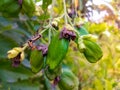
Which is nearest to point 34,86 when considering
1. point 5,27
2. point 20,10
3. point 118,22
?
point 5,27

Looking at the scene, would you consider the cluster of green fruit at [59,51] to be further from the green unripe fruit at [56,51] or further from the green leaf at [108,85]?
the green leaf at [108,85]

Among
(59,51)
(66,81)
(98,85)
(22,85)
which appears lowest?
(98,85)

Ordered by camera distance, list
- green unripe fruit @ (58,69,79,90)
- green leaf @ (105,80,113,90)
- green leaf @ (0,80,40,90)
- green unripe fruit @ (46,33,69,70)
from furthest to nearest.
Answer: green leaf @ (105,80,113,90), green leaf @ (0,80,40,90), green unripe fruit @ (58,69,79,90), green unripe fruit @ (46,33,69,70)

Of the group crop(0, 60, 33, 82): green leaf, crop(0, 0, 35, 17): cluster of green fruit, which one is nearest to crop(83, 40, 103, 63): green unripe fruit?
crop(0, 0, 35, 17): cluster of green fruit

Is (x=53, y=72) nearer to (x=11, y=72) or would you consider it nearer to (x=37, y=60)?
(x=37, y=60)

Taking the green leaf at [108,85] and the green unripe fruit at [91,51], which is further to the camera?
the green leaf at [108,85]

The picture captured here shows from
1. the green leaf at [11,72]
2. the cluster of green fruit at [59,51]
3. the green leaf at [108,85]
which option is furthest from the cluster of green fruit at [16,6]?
the green leaf at [108,85]

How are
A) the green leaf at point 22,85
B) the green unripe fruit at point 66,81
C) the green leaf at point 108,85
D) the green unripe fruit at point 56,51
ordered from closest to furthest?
the green unripe fruit at point 56,51, the green unripe fruit at point 66,81, the green leaf at point 22,85, the green leaf at point 108,85

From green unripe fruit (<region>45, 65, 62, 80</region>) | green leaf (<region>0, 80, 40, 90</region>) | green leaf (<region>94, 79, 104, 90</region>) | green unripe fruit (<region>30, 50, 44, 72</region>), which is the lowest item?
green leaf (<region>94, 79, 104, 90</region>)

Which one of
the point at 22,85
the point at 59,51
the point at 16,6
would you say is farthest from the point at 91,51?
the point at 22,85

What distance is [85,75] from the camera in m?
1.62

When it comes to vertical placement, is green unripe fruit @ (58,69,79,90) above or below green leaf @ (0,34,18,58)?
above

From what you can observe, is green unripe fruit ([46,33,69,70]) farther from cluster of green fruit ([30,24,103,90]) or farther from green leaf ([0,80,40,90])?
green leaf ([0,80,40,90])

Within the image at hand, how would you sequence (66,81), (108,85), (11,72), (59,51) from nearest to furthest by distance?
(59,51) < (66,81) < (11,72) < (108,85)
